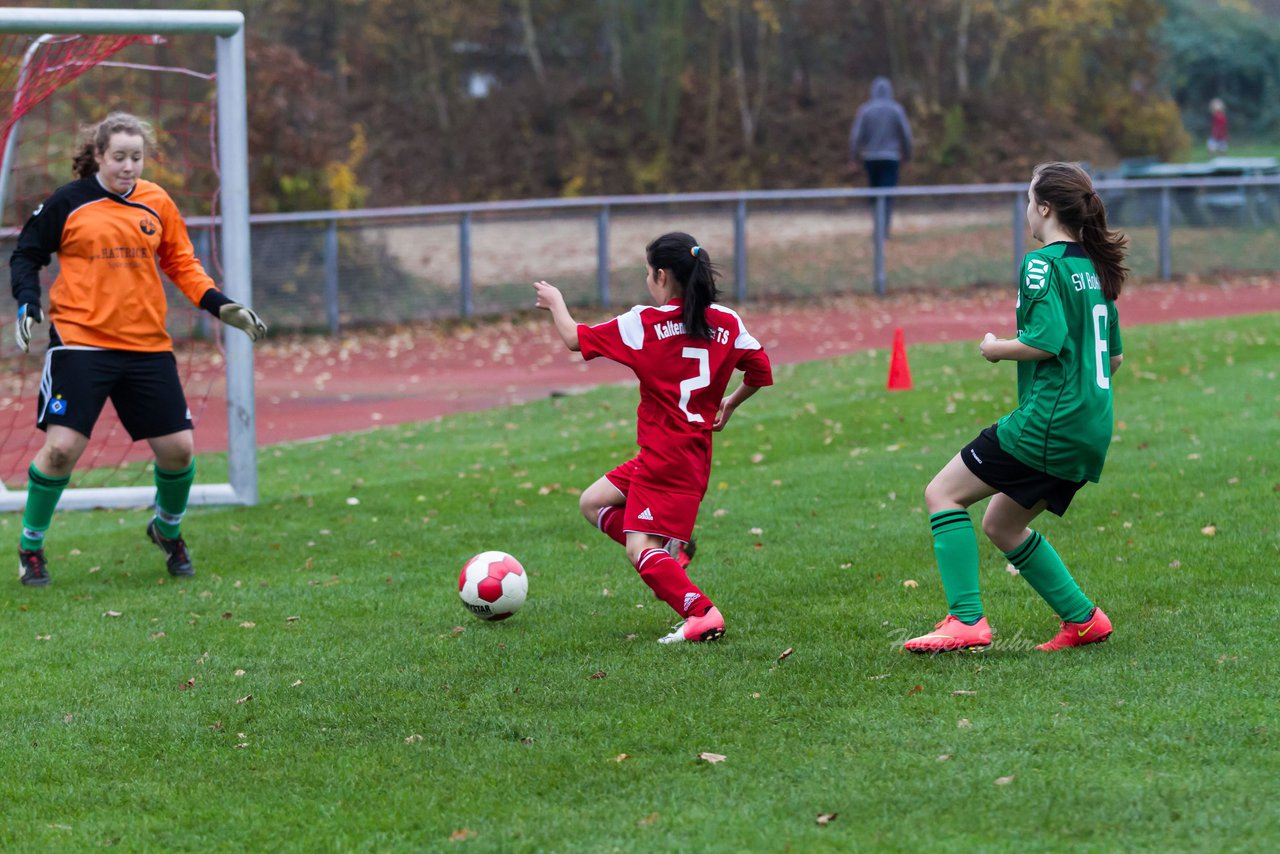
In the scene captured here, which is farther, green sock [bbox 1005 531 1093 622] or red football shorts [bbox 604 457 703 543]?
red football shorts [bbox 604 457 703 543]

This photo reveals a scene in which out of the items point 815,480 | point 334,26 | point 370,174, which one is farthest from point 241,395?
point 334,26

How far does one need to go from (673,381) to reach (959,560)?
1194 millimetres

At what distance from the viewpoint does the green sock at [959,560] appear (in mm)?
5254

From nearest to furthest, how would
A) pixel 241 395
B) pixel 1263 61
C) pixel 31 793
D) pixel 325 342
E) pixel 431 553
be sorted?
pixel 31 793, pixel 431 553, pixel 241 395, pixel 325 342, pixel 1263 61

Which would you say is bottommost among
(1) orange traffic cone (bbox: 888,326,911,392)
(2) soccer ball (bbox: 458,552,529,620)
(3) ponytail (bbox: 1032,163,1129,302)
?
(2) soccer ball (bbox: 458,552,529,620)

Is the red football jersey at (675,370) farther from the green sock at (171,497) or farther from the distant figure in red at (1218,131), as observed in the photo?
the distant figure in red at (1218,131)

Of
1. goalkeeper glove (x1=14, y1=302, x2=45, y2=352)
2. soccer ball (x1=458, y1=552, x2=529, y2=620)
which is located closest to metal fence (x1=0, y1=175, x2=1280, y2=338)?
goalkeeper glove (x1=14, y1=302, x2=45, y2=352)

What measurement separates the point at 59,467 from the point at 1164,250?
17.0m

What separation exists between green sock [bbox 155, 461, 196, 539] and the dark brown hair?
1454 millimetres

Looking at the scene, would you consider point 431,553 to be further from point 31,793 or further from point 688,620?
point 31,793

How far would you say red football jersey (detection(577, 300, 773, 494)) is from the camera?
5.50 metres

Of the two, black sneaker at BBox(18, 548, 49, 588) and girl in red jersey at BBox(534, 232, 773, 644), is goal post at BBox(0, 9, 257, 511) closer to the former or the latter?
black sneaker at BBox(18, 548, 49, 588)

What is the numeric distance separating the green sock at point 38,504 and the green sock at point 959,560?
4163 mm

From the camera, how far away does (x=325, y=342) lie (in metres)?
17.7
